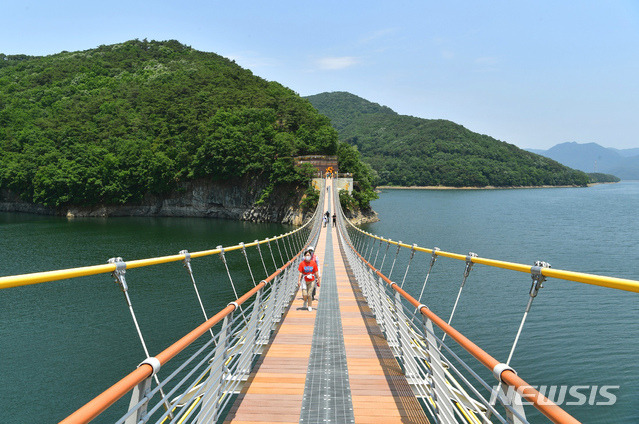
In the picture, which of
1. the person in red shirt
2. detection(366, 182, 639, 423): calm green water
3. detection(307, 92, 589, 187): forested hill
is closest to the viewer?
the person in red shirt

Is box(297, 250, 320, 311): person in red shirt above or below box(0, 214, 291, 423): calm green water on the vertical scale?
above

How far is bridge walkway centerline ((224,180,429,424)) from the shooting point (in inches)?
137

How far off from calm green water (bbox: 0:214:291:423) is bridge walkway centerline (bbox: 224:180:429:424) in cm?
614

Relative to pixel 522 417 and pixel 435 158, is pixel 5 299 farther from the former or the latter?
pixel 435 158

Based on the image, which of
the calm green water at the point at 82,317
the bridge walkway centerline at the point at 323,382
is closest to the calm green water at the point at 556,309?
the bridge walkway centerline at the point at 323,382

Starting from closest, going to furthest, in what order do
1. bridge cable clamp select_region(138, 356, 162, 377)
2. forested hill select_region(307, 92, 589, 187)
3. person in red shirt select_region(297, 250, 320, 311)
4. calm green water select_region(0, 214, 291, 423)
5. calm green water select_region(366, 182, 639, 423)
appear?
1. bridge cable clamp select_region(138, 356, 162, 377)
2. person in red shirt select_region(297, 250, 320, 311)
3. calm green water select_region(0, 214, 291, 423)
4. calm green water select_region(366, 182, 639, 423)
5. forested hill select_region(307, 92, 589, 187)

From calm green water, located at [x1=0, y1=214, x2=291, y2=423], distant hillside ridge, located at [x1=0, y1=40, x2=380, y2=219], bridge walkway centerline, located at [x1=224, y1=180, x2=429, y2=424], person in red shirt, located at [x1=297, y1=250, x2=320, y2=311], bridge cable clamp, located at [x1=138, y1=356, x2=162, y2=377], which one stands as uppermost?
distant hillside ridge, located at [x1=0, y1=40, x2=380, y2=219]

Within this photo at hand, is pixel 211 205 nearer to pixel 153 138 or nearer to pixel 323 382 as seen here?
pixel 153 138

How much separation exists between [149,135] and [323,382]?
5850 cm

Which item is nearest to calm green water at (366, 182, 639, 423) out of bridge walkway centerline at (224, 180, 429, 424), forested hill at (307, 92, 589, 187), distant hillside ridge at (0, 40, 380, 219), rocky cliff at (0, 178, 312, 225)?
bridge walkway centerline at (224, 180, 429, 424)

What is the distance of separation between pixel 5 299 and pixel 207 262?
10.1 metres

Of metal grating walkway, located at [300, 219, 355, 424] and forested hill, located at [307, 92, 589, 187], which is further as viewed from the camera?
forested hill, located at [307, 92, 589, 187]

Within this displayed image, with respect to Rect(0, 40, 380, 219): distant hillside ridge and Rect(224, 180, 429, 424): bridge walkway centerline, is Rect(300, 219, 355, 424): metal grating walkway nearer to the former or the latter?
Rect(224, 180, 429, 424): bridge walkway centerline

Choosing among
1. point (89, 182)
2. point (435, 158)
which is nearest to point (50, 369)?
point (89, 182)
